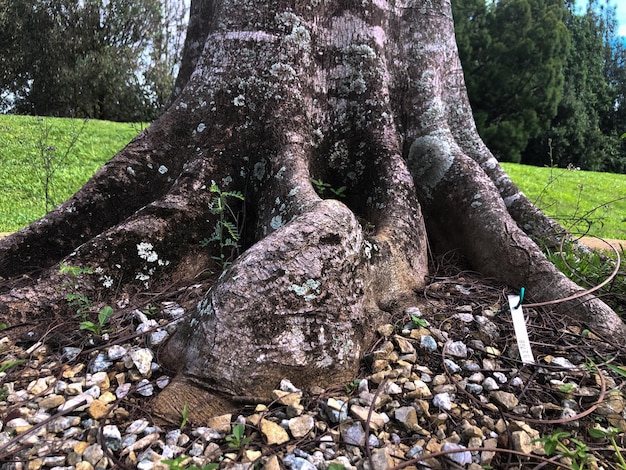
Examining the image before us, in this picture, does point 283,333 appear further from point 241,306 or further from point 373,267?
point 373,267

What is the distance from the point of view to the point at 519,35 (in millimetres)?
20172

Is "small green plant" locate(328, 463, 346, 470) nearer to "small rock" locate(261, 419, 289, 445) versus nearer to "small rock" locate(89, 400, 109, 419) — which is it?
"small rock" locate(261, 419, 289, 445)

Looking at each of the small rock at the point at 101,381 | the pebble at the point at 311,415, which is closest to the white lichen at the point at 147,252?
the pebble at the point at 311,415

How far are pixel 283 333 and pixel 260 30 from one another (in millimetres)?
1971

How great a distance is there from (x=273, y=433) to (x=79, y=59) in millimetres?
19807

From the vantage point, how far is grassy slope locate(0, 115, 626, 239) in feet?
24.3

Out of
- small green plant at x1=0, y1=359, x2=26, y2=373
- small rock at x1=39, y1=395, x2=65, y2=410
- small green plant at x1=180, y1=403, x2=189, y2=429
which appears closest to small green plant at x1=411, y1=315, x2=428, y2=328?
small green plant at x1=180, y1=403, x2=189, y2=429

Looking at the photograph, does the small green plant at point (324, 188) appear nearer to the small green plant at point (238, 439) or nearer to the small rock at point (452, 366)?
the small rock at point (452, 366)

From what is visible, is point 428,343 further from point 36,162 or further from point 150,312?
point 36,162

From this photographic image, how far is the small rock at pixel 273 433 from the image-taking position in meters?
1.54

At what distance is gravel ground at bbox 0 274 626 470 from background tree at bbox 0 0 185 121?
17.2 meters

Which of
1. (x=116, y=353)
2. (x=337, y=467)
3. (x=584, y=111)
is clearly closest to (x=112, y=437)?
(x=116, y=353)

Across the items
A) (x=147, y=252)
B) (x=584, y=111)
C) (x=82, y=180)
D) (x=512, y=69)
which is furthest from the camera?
(x=584, y=111)

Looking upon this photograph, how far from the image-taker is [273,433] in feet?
5.11
